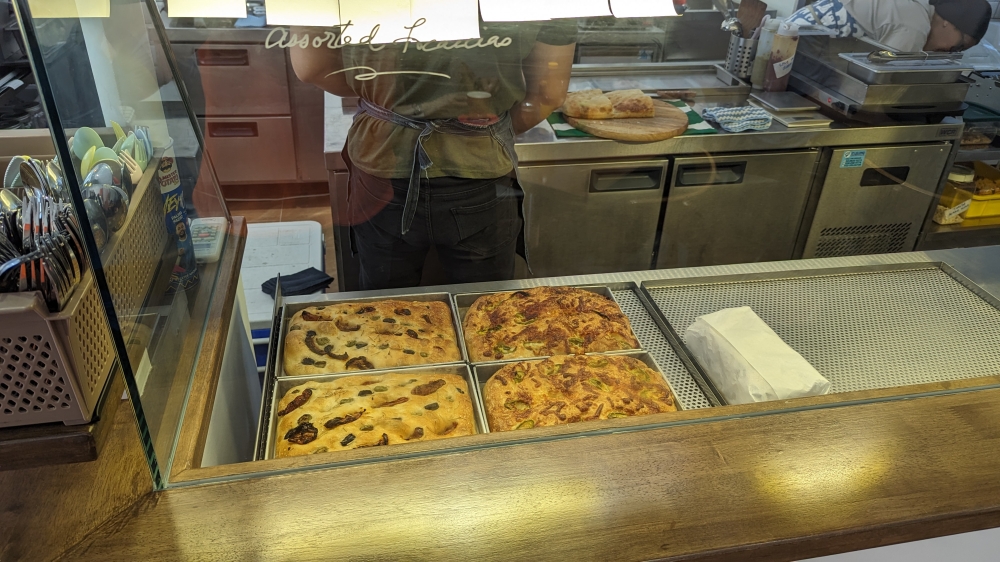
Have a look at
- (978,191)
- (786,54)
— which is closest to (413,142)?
(786,54)

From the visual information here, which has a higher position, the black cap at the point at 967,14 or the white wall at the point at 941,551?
the black cap at the point at 967,14

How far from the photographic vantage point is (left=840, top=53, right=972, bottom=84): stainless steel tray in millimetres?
1423

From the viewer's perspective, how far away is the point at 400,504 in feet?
2.56

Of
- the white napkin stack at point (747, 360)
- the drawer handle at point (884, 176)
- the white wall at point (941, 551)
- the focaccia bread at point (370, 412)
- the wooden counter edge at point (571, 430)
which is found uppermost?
the drawer handle at point (884, 176)

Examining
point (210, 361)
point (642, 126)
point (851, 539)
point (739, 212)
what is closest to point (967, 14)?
point (739, 212)

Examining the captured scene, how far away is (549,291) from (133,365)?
82 cm

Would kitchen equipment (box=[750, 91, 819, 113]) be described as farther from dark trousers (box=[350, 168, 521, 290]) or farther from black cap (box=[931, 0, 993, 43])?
dark trousers (box=[350, 168, 521, 290])

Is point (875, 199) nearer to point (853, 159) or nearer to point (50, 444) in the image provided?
point (853, 159)

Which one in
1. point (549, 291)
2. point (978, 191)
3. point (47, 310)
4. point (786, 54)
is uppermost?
point (786, 54)

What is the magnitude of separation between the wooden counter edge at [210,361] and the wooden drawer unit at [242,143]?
0.10 metres

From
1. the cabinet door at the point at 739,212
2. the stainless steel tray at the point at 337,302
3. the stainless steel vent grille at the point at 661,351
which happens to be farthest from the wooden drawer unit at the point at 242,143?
the cabinet door at the point at 739,212

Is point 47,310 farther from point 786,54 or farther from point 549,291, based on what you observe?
point 786,54

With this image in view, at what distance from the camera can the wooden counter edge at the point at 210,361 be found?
0.82m

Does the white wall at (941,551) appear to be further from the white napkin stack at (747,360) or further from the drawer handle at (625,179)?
the drawer handle at (625,179)
